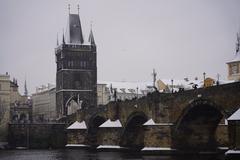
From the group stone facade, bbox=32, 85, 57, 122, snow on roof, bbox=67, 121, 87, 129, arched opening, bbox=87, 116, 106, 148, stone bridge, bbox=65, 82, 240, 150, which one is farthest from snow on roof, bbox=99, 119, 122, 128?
stone facade, bbox=32, 85, 57, 122

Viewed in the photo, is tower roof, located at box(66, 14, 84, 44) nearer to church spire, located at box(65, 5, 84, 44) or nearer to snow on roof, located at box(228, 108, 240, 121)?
church spire, located at box(65, 5, 84, 44)

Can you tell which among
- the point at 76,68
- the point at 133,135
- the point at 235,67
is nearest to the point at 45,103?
the point at 76,68

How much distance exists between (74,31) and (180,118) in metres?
67.6

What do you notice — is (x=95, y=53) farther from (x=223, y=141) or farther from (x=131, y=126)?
(x=223, y=141)

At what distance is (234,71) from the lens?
102750 mm

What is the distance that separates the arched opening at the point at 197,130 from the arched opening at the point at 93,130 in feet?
94.6

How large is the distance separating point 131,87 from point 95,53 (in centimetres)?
4161

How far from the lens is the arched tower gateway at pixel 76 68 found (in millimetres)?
124438

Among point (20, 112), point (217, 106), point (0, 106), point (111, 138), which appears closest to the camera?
point (217, 106)

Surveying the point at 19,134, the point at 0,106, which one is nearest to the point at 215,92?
the point at 19,134

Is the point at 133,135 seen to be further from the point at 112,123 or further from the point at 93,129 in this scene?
the point at 93,129

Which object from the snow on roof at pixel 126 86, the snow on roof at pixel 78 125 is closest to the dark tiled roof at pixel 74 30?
the snow on roof at pixel 78 125

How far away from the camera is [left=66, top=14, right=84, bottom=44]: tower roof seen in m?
127

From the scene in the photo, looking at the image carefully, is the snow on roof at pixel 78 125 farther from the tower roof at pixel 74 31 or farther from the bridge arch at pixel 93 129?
the tower roof at pixel 74 31
